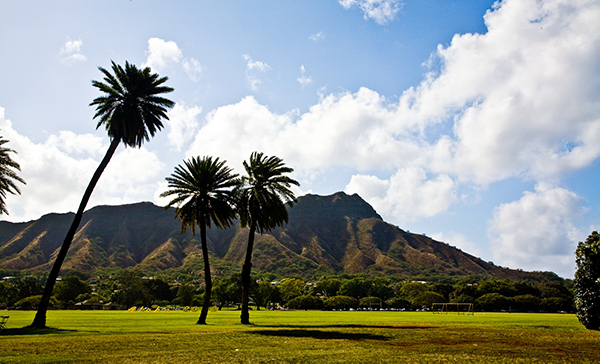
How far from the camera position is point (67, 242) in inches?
1588

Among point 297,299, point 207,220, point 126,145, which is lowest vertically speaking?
point 297,299

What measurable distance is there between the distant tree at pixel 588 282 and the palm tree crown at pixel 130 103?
154ft

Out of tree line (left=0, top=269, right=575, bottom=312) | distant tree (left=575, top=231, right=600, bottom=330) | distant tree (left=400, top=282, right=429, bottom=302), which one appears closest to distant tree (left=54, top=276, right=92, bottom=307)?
tree line (left=0, top=269, right=575, bottom=312)

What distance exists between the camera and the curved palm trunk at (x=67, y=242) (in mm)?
35344

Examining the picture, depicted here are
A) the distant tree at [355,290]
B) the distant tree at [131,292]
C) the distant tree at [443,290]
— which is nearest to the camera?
the distant tree at [131,292]

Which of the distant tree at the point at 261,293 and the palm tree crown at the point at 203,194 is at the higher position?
the palm tree crown at the point at 203,194

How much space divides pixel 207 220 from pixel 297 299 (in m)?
103

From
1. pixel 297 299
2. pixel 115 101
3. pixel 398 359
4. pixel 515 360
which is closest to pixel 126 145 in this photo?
pixel 115 101

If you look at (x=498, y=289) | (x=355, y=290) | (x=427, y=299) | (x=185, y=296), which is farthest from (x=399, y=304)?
(x=185, y=296)

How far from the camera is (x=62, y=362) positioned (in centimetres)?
1543

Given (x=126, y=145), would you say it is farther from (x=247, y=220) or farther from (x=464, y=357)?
(x=464, y=357)

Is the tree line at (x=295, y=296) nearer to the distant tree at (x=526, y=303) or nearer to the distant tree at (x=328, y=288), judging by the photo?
the distant tree at (x=526, y=303)

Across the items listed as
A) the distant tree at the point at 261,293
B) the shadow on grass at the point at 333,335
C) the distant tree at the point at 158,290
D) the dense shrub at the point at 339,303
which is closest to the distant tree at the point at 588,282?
the shadow on grass at the point at 333,335

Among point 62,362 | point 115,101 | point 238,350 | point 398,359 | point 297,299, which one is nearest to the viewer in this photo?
point 62,362
